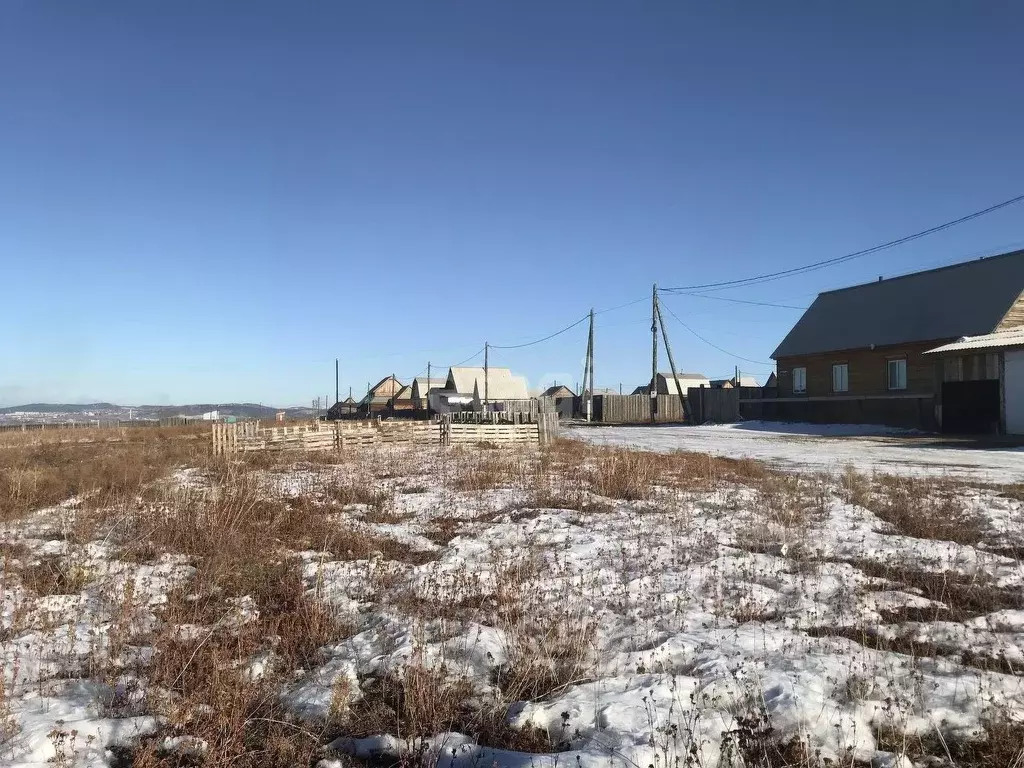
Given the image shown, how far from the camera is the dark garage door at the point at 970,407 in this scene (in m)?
25.6

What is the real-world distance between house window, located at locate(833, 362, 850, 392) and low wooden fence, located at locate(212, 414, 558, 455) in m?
16.0

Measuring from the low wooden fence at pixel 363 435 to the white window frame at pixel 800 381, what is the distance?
1647 centimetres

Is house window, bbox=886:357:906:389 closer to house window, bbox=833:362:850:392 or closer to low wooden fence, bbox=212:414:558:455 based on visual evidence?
house window, bbox=833:362:850:392

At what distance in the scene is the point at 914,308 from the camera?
105 feet

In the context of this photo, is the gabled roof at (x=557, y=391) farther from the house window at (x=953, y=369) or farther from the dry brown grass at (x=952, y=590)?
the dry brown grass at (x=952, y=590)

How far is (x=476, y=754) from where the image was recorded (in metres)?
3.44

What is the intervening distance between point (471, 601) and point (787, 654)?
98.9 inches

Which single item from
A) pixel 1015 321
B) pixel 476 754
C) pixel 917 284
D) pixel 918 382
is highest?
pixel 917 284

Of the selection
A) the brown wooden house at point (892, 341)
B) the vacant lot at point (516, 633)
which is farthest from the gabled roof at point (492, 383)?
the vacant lot at point (516, 633)

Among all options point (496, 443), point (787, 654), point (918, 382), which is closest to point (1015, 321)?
point (918, 382)

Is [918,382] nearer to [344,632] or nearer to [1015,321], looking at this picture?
[1015,321]

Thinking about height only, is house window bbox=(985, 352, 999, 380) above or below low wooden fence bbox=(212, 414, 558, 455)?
above

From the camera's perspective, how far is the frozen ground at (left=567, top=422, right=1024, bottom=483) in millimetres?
14266

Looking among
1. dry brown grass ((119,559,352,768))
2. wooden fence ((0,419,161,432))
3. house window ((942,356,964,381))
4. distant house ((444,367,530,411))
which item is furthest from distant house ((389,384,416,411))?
dry brown grass ((119,559,352,768))
